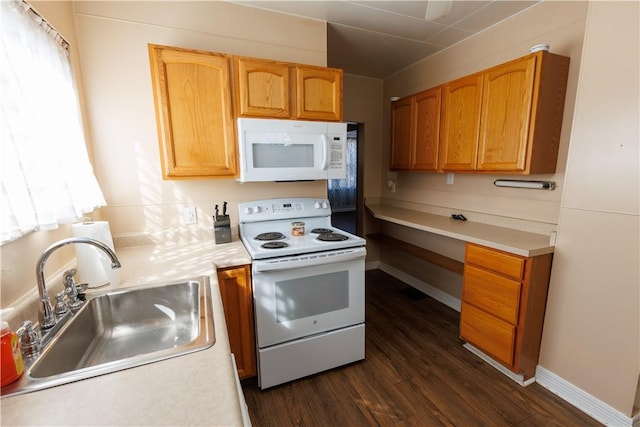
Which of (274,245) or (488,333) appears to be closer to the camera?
(274,245)

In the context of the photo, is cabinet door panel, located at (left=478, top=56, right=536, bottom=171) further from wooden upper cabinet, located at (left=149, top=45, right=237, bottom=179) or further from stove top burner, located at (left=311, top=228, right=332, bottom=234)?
wooden upper cabinet, located at (left=149, top=45, right=237, bottom=179)

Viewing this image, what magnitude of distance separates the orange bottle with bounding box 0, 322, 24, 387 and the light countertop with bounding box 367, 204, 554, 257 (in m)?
2.23

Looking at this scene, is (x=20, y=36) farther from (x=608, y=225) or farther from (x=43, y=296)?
(x=608, y=225)

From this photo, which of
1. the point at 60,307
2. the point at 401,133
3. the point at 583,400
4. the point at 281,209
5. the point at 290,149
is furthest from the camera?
the point at 401,133

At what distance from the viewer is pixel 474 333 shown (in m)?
2.14

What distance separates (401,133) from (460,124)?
77 cm

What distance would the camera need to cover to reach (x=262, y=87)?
191 cm

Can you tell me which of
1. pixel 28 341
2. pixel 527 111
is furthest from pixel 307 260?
pixel 527 111

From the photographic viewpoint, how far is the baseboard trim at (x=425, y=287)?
294 centimetres

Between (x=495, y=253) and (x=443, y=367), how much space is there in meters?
0.91

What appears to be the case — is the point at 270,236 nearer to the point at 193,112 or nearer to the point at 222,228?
the point at 222,228

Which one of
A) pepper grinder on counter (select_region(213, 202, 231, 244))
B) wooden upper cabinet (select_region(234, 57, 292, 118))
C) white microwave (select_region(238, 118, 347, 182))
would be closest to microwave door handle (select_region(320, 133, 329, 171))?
white microwave (select_region(238, 118, 347, 182))

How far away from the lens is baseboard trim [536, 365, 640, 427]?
1.54m

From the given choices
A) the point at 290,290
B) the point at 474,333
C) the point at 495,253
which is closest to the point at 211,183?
the point at 290,290
